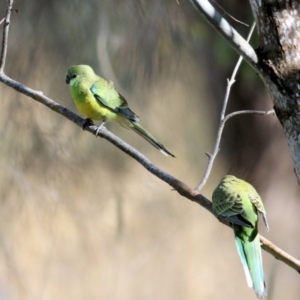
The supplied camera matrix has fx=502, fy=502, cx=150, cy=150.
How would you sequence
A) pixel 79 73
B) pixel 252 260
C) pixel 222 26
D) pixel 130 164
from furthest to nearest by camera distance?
1. pixel 130 164
2. pixel 79 73
3. pixel 252 260
4. pixel 222 26

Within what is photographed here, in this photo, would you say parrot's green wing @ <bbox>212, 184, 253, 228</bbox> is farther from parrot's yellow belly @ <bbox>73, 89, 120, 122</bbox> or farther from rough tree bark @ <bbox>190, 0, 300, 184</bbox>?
parrot's yellow belly @ <bbox>73, 89, 120, 122</bbox>

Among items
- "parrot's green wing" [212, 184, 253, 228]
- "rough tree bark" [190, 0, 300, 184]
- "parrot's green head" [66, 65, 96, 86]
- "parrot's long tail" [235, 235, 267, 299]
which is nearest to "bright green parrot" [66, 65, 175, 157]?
"parrot's green head" [66, 65, 96, 86]

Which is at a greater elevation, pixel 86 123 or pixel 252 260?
pixel 86 123

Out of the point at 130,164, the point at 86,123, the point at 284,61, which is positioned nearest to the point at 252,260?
the point at 284,61

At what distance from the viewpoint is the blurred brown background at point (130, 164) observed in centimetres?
264

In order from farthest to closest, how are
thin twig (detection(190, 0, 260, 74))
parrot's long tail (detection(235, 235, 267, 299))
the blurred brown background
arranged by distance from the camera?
the blurred brown background < parrot's long tail (detection(235, 235, 267, 299)) < thin twig (detection(190, 0, 260, 74))

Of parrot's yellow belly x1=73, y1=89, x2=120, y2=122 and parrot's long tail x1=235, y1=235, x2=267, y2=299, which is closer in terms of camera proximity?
parrot's long tail x1=235, y1=235, x2=267, y2=299

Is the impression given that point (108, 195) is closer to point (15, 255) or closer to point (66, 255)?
point (66, 255)

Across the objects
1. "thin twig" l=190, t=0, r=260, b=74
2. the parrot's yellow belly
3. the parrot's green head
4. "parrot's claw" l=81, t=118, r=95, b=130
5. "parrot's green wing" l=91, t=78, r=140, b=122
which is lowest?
"parrot's claw" l=81, t=118, r=95, b=130

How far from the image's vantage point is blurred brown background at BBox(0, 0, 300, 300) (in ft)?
8.65

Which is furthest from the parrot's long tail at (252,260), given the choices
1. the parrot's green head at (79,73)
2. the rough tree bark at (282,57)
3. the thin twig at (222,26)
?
the parrot's green head at (79,73)

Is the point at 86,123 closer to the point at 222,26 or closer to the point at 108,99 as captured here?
the point at 108,99

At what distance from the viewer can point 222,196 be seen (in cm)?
163

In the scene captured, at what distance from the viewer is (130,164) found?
109 inches
